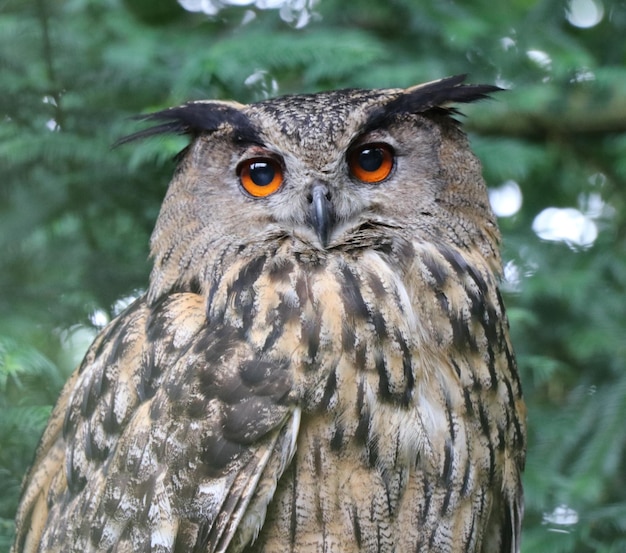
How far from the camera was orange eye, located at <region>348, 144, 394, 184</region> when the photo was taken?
1956mm

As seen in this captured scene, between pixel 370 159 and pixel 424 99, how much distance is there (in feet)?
0.66

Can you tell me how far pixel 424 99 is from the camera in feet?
6.49

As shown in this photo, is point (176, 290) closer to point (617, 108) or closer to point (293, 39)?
point (293, 39)

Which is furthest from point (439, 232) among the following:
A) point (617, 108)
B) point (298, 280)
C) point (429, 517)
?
point (617, 108)

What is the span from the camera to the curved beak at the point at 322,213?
1.83m

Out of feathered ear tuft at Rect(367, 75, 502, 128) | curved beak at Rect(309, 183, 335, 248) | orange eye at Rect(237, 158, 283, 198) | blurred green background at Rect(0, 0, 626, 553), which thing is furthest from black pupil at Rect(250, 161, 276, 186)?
blurred green background at Rect(0, 0, 626, 553)

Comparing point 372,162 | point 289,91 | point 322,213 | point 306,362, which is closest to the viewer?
point 306,362

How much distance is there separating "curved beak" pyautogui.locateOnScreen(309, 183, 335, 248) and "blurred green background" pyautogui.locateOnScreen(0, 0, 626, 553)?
0.66m

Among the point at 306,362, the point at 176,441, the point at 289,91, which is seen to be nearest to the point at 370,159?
the point at 306,362

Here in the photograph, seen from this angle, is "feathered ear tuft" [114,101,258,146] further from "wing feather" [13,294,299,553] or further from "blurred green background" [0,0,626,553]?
"wing feather" [13,294,299,553]

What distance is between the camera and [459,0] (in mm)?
2906

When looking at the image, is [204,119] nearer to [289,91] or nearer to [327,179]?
[327,179]

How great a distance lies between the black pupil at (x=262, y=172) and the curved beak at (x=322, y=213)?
0.48 ft

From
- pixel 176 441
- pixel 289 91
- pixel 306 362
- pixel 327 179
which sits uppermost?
pixel 289 91
